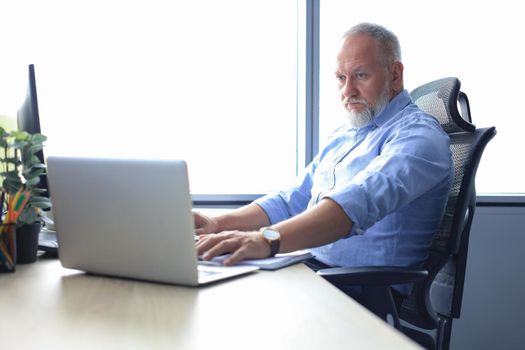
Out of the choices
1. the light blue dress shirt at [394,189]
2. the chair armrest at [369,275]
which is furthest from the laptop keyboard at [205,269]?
the light blue dress shirt at [394,189]

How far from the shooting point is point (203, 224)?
160cm

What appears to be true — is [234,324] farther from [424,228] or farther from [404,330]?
[424,228]

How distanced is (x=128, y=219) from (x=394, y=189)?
0.73 meters

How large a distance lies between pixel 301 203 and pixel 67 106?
1256 mm

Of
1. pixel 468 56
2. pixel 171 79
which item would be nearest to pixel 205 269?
pixel 171 79

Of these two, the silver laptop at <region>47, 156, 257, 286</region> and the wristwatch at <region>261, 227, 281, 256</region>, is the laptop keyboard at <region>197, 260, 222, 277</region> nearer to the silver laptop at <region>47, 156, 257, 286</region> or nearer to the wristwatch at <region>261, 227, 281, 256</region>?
the silver laptop at <region>47, 156, 257, 286</region>

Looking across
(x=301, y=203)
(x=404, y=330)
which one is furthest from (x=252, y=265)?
(x=301, y=203)

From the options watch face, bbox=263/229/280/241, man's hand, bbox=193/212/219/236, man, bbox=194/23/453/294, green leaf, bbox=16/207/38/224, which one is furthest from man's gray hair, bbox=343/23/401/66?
green leaf, bbox=16/207/38/224

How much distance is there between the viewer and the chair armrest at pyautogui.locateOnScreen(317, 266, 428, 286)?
47.9 inches

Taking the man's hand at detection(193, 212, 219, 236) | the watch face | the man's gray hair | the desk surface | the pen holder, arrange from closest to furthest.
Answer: the desk surface → the pen holder → the watch face → the man's hand at detection(193, 212, 219, 236) → the man's gray hair

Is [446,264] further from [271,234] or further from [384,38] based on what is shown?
[384,38]

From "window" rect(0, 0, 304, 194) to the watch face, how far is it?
1.44 meters

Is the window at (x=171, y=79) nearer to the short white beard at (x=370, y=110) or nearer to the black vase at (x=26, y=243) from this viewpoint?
the short white beard at (x=370, y=110)

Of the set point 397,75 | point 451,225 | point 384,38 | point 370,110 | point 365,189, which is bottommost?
Answer: point 451,225
